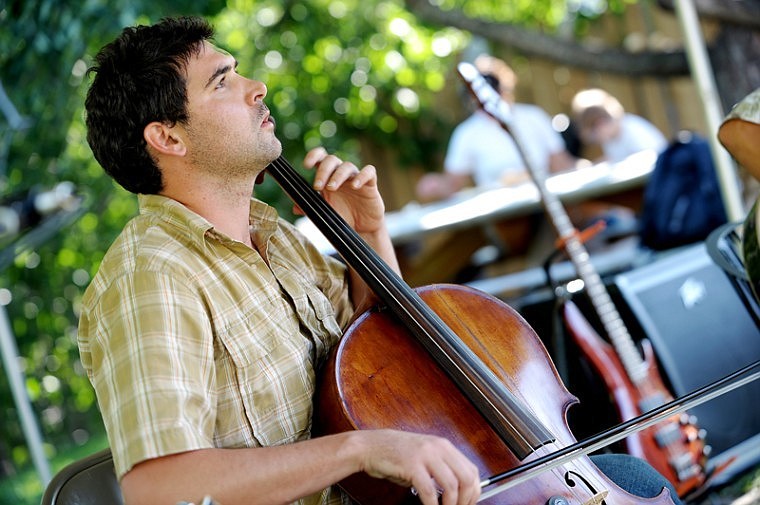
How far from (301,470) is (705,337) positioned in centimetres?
171

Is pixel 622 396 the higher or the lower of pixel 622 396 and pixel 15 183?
the lower

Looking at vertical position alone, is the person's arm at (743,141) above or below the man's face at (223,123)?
below

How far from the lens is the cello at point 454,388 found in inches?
57.1

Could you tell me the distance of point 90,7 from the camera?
10.8ft

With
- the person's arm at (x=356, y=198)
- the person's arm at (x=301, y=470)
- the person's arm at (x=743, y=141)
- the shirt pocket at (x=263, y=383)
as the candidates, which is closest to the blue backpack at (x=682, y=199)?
the person's arm at (x=743, y=141)

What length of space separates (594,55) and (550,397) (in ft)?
10.9

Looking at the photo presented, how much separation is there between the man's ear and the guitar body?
4.52ft

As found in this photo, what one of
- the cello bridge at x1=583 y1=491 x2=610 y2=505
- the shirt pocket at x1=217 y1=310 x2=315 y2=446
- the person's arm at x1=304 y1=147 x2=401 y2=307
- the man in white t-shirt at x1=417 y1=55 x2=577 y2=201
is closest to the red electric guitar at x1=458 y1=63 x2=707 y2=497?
the person's arm at x1=304 y1=147 x2=401 y2=307

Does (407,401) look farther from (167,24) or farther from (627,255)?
(627,255)

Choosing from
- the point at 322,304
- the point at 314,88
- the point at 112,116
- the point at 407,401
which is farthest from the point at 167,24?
the point at 314,88

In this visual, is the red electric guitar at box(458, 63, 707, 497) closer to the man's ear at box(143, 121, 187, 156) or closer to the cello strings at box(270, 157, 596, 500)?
the cello strings at box(270, 157, 596, 500)

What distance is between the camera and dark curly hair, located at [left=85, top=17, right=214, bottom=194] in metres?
1.67

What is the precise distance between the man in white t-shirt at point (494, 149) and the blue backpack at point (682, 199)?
1.02m

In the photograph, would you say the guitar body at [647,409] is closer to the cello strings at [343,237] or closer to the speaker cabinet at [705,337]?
the speaker cabinet at [705,337]
